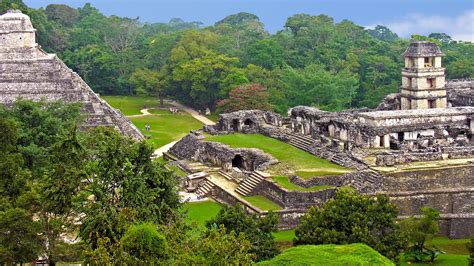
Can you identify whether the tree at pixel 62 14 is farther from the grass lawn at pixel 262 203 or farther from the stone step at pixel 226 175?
the grass lawn at pixel 262 203

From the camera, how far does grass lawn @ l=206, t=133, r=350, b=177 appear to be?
37.4m

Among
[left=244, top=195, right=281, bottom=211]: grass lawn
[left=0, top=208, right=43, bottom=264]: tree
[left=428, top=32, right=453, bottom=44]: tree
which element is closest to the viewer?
[left=0, top=208, right=43, bottom=264]: tree

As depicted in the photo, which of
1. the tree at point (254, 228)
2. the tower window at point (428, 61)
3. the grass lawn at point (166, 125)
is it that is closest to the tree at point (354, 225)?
the tree at point (254, 228)

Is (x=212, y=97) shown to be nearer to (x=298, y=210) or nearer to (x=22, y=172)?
(x=298, y=210)

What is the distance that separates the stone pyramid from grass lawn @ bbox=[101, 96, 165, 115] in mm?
14977

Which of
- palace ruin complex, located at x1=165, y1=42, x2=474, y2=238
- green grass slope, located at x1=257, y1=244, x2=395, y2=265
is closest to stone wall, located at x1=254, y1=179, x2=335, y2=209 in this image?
palace ruin complex, located at x1=165, y1=42, x2=474, y2=238

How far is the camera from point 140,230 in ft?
69.4

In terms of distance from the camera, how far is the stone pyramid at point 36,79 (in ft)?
156

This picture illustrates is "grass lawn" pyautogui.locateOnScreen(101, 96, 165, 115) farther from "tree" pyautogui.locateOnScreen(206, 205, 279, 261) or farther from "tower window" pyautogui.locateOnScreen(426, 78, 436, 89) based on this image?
"tree" pyautogui.locateOnScreen(206, 205, 279, 261)

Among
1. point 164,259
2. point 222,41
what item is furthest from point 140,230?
point 222,41

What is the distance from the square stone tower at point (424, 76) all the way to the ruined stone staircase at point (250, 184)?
12.1 m

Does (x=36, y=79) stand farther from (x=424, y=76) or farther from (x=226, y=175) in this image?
(x=424, y=76)

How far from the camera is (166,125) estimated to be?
2341 inches

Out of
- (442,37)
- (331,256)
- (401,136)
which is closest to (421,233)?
(331,256)
